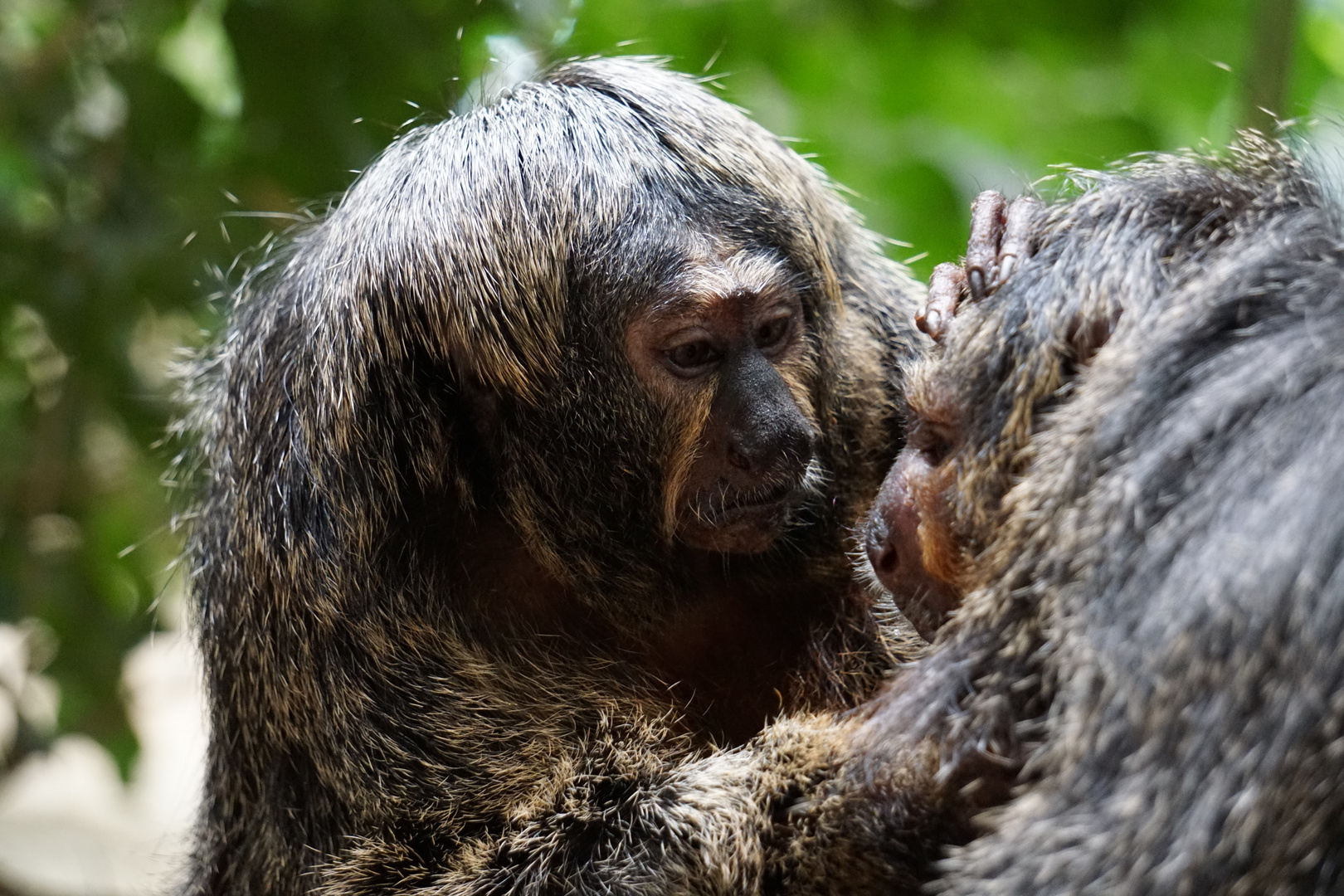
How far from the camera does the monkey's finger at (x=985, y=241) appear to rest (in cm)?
224

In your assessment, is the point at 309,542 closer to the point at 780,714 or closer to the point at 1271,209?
the point at 780,714

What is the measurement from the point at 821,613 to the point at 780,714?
0.42m

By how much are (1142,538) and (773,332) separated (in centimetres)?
122

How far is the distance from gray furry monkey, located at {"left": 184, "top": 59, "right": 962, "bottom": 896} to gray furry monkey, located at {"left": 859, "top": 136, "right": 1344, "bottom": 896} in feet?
1.79

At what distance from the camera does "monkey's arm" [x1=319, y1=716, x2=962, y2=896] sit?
2.13 metres

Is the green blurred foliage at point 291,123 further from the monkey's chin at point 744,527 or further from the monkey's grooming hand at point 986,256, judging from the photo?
the monkey's grooming hand at point 986,256

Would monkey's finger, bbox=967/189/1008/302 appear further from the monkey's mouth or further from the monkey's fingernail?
the monkey's mouth

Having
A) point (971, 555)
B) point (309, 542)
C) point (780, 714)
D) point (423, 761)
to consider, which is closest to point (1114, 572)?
point (971, 555)

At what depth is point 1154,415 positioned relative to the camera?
1854mm

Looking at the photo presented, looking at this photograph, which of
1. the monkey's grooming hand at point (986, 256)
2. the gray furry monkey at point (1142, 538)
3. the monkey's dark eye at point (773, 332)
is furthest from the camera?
the monkey's dark eye at point (773, 332)

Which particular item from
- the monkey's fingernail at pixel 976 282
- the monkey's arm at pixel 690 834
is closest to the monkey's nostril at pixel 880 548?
the monkey's arm at pixel 690 834

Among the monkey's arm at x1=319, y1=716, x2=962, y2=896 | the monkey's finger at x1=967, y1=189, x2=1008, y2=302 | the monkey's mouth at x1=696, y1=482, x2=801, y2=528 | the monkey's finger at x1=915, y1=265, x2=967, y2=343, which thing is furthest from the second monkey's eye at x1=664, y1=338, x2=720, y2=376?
the monkey's arm at x1=319, y1=716, x2=962, y2=896

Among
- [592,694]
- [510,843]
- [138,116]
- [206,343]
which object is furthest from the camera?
[138,116]

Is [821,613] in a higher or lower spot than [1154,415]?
lower
